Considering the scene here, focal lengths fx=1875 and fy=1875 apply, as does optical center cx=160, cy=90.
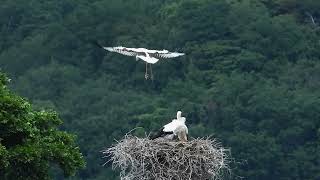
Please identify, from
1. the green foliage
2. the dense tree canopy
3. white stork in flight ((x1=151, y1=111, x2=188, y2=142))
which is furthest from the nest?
the dense tree canopy

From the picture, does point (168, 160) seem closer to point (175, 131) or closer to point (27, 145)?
point (175, 131)

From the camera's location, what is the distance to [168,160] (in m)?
27.1

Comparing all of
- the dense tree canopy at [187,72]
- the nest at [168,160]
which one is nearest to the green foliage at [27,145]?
the nest at [168,160]

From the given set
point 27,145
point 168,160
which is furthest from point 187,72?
point 168,160

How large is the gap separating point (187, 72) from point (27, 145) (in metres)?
59.0

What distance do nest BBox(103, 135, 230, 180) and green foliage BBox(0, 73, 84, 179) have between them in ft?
4.89

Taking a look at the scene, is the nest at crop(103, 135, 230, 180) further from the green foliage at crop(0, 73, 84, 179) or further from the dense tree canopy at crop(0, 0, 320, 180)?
the dense tree canopy at crop(0, 0, 320, 180)

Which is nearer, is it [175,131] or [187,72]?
[175,131]

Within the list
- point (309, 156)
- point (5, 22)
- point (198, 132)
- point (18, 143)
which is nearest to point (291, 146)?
point (309, 156)

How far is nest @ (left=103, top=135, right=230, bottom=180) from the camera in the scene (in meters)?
27.0

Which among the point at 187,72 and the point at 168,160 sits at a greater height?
the point at 168,160

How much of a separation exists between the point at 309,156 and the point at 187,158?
161ft

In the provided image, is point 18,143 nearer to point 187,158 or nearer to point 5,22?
point 187,158

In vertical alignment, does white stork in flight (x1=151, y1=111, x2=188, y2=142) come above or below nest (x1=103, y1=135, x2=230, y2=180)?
below
